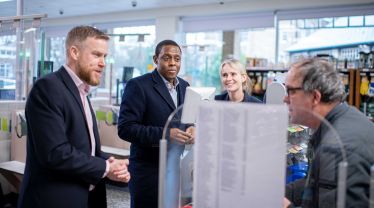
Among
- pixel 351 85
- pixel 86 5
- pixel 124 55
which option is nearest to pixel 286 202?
pixel 351 85

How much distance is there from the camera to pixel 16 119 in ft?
11.3

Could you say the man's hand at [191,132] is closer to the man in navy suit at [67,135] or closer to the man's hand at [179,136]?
the man's hand at [179,136]

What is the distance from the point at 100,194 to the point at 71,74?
0.64 meters

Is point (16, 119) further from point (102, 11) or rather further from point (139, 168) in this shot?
point (102, 11)

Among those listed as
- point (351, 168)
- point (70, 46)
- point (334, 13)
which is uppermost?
point (334, 13)

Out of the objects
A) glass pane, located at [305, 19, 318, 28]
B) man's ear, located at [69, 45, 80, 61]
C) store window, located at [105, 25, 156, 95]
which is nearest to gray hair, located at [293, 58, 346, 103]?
man's ear, located at [69, 45, 80, 61]

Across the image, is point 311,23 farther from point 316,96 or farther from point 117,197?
point 316,96

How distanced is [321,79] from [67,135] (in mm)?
1073

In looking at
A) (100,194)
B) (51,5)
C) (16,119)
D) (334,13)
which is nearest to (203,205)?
(100,194)

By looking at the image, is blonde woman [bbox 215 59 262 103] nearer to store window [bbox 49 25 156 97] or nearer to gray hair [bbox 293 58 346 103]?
gray hair [bbox 293 58 346 103]

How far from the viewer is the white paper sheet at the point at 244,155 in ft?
2.79

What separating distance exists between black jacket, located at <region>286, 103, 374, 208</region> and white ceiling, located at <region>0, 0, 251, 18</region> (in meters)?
6.09

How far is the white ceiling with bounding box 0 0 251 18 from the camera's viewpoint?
271 inches

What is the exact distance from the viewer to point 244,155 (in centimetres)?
85
